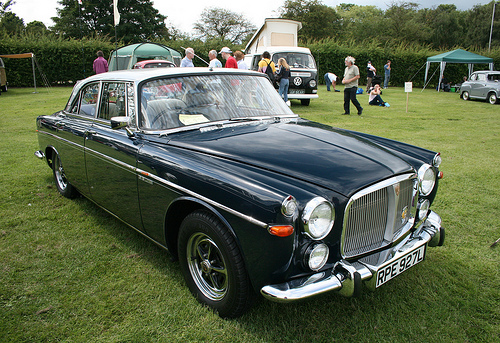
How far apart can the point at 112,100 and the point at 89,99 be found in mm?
624

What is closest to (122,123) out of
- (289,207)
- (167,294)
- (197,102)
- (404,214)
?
(197,102)

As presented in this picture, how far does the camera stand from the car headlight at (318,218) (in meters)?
1.96

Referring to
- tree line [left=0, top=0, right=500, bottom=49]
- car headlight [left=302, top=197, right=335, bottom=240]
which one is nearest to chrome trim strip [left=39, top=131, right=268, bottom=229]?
car headlight [left=302, top=197, right=335, bottom=240]

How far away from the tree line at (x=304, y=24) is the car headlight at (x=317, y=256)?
137 feet

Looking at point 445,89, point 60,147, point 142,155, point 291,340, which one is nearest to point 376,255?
point 291,340

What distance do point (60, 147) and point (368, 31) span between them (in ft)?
238

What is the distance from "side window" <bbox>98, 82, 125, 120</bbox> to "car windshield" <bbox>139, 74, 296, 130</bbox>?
1.12 ft

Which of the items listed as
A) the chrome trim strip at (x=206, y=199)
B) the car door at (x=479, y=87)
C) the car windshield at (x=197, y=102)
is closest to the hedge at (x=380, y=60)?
the car door at (x=479, y=87)

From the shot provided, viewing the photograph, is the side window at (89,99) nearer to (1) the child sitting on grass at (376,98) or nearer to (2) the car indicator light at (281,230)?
(2) the car indicator light at (281,230)

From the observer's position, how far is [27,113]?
469 inches

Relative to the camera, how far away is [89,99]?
3926 millimetres

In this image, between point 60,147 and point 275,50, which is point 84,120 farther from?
point 275,50

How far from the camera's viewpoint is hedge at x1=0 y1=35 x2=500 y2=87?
899 inches

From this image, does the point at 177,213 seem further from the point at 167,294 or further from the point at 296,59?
the point at 296,59
